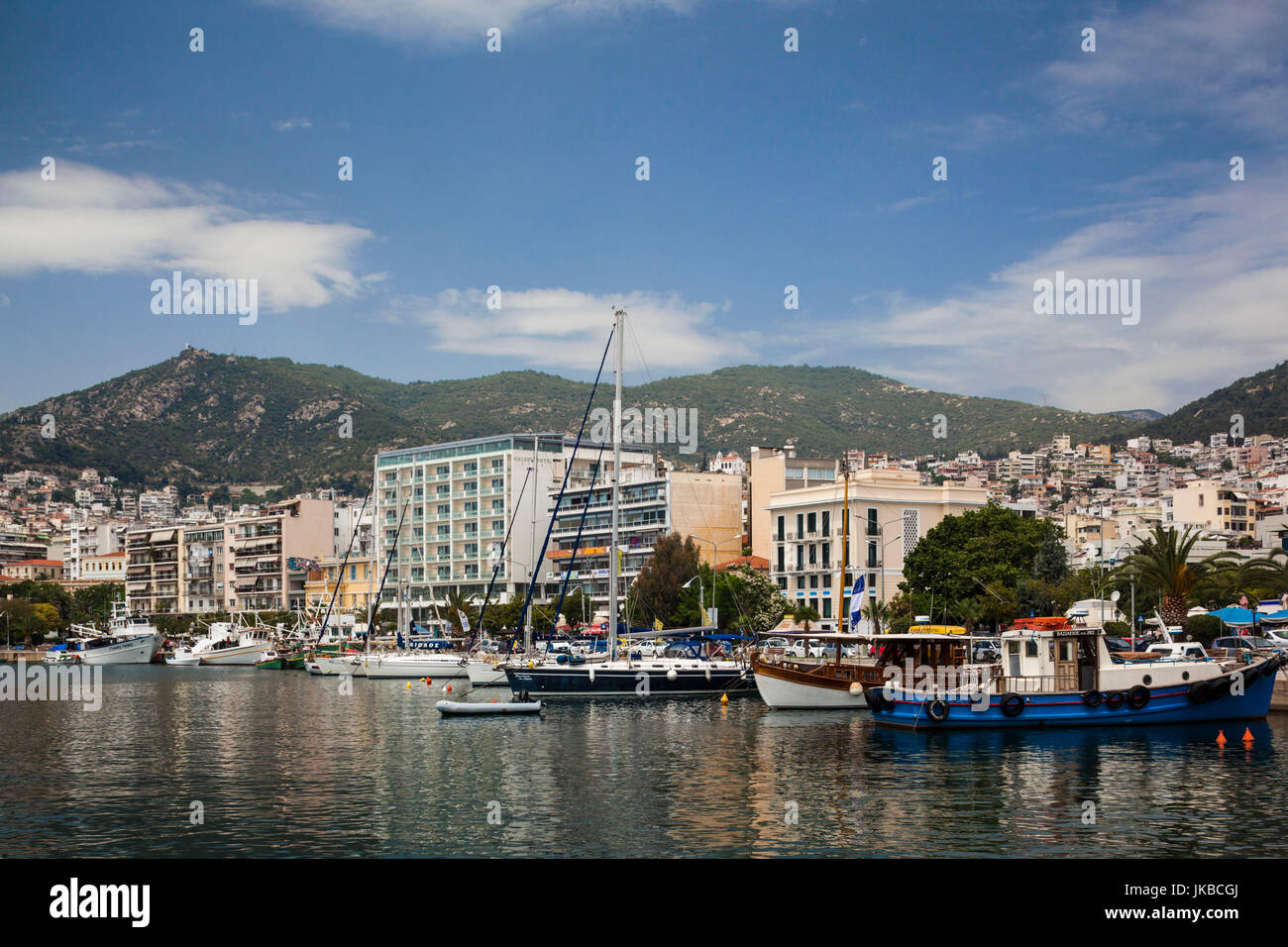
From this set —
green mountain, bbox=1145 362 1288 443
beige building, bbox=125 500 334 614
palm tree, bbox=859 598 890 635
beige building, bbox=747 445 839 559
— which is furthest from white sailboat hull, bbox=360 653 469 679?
green mountain, bbox=1145 362 1288 443

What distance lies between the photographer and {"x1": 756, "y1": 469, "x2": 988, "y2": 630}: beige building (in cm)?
10138

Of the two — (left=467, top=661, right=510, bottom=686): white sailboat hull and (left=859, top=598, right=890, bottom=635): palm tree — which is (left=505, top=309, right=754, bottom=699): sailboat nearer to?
(left=467, top=661, right=510, bottom=686): white sailboat hull

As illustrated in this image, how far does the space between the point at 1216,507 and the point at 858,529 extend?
173 feet

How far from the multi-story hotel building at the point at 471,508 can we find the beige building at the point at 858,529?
125 ft

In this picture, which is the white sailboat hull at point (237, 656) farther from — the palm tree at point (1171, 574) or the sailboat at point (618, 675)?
the palm tree at point (1171, 574)

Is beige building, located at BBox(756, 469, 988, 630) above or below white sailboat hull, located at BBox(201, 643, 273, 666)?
above

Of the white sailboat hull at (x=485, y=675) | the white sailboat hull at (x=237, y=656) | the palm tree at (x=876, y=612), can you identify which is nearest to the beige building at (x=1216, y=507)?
the palm tree at (x=876, y=612)

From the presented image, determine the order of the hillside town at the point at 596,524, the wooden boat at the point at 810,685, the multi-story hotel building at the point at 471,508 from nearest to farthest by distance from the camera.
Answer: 1. the wooden boat at the point at 810,685
2. the hillside town at the point at 596,524
3. the multi-story hotel building at the point at 471,508

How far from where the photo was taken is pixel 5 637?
15350 cm

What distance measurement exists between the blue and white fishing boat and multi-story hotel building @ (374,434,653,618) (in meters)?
95.2

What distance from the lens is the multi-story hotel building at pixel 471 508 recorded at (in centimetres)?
14125

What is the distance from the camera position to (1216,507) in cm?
13100

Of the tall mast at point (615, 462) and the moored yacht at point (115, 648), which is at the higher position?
the tall mast at point (615, 462)
